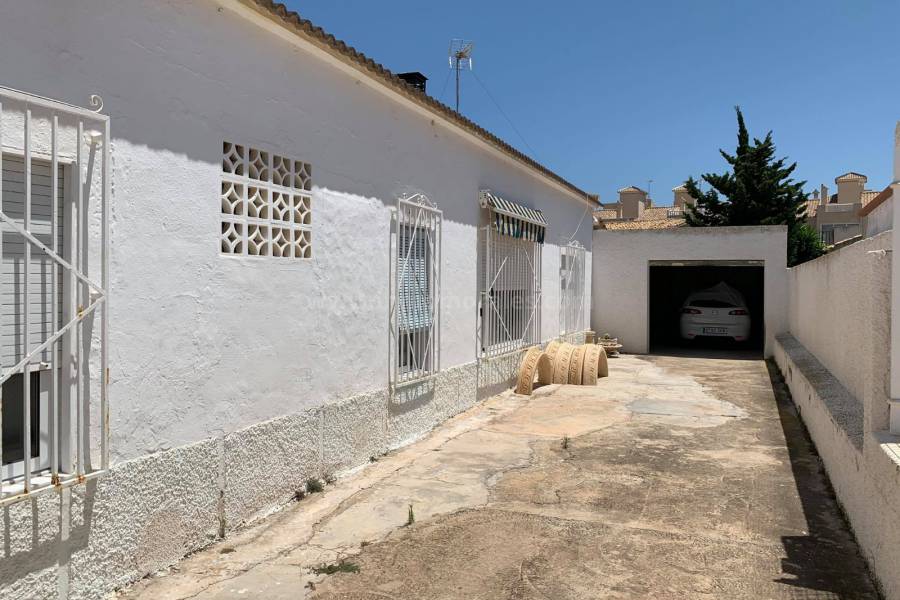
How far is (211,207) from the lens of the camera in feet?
14.3

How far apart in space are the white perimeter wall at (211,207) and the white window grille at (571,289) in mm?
6799

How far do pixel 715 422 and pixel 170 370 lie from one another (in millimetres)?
6269

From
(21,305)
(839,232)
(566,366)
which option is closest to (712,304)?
(566,366)

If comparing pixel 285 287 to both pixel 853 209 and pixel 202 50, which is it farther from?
pixel 853 209

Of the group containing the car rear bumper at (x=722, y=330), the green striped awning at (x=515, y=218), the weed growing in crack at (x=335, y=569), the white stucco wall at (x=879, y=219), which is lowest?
the weed growing in crack at (x=335, y=569)

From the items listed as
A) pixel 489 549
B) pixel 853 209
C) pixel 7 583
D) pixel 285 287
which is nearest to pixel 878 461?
pixel 489 549

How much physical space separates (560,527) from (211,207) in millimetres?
3072

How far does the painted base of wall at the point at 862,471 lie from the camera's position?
337 cm

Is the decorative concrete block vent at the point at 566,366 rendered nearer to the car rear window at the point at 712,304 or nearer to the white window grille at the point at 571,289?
the white window grille at the point at 571,289

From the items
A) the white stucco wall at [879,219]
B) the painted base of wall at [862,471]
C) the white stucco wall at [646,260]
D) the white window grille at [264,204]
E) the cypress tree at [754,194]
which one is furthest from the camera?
the cypress tree at [754,194]

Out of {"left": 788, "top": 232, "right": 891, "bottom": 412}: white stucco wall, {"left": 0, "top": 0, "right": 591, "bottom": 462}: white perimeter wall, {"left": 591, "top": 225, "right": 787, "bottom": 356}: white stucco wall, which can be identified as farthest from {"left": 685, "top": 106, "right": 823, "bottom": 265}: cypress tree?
{"left": 0, "top": 0, "right": 591, "bottom": 462}: white perimeter wall

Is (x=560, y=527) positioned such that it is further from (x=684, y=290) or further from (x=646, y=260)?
(x=684, y=290)

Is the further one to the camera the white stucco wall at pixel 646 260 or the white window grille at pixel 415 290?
the white stucco wall at pixel 646 260

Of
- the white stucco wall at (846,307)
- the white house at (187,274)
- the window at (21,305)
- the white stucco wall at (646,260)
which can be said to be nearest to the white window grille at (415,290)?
the white house at (187,274)
